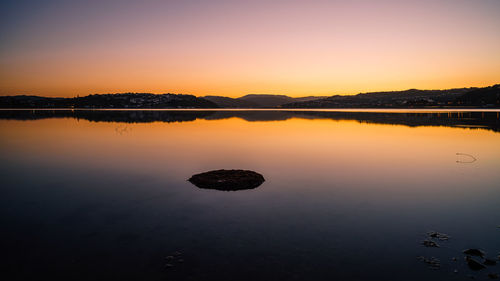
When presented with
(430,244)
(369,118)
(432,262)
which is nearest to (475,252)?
(430,244)

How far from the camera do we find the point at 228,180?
16422 millimetres

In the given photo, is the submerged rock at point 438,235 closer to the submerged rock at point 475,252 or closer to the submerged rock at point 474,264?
the submerged rock at point 475,252

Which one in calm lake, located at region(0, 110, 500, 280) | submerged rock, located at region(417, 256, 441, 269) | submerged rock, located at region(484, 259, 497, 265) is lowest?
submerged rock, located at region(484, 259, 497, 265)

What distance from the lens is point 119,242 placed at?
29.8 ft

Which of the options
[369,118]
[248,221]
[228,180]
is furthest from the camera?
[369,118]

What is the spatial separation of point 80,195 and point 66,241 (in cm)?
573

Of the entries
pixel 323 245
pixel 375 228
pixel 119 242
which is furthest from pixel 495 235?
pixel 119 242

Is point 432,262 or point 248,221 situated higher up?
point 248,221

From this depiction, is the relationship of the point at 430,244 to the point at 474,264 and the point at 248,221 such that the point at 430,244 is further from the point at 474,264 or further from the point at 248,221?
the point at 248,221

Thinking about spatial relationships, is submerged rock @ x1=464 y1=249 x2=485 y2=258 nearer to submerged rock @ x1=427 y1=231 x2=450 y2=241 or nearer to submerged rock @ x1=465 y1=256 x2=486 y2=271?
submerged rock @ x1=465 y1=256 x2=486 y2=271

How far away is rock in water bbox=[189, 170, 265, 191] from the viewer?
15.8 m

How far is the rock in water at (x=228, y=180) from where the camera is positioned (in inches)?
620

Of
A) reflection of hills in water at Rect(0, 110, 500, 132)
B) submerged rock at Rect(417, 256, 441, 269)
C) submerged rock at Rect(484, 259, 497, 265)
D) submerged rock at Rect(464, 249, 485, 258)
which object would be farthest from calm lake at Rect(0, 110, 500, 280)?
reflection of hills in water at Rect(0, 110, 500, 132)

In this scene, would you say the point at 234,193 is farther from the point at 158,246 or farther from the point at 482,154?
the point at 482,154
